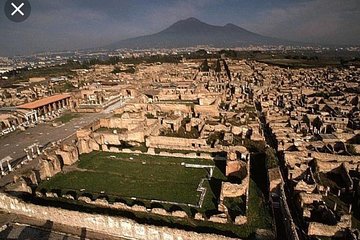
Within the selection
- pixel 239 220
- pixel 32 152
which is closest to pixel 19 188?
pixel 32 152

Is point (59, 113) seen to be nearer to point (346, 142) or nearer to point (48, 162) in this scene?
point (48, 162)

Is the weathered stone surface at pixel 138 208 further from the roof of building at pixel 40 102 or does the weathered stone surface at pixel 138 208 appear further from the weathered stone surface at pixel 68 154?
the roof of building at pixel 40 102

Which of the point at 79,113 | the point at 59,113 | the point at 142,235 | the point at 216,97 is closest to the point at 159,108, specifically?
the point at 216,97

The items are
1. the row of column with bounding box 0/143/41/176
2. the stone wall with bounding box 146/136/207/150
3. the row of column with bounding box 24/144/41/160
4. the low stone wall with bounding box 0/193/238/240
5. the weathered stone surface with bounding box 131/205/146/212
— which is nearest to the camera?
the low stone wall with bounding box 0/193/238/240

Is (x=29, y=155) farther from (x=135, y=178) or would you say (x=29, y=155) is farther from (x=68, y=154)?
(x=135, y=178)

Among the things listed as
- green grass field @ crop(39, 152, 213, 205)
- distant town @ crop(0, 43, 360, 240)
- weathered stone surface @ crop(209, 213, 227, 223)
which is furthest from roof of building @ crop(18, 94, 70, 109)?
weathered stone surface @ crop(209, 213, 227, 223)

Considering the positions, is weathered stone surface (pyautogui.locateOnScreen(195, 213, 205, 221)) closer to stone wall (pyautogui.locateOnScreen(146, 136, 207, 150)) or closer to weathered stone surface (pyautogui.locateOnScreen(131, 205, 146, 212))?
weathered stone surface (pyautogui.locateOnScreen(131, 205, 146, 212))
